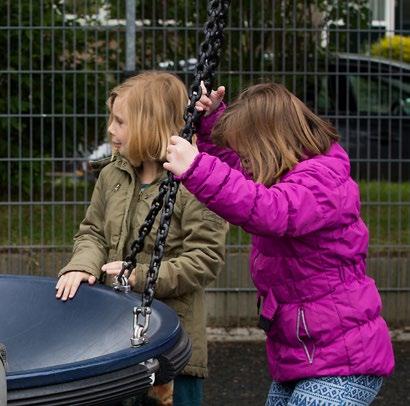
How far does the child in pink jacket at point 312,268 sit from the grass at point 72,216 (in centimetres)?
369

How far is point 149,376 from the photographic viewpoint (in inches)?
102

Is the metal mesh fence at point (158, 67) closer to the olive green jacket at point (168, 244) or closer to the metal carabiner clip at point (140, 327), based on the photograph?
the olive green jacket at point (168, 244)

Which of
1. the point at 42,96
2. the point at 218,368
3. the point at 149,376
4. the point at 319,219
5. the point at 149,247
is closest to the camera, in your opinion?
the point at 149,376

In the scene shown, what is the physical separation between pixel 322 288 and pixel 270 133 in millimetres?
423

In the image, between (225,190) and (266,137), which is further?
(266,137)

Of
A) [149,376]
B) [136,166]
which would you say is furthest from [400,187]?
[149,376]

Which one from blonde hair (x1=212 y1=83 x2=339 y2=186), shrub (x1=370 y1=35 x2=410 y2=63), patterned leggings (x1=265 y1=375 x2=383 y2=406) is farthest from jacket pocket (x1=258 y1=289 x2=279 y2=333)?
shrub (x1=370 y1=35 x2=410 y2=63)

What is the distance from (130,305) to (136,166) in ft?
2.11

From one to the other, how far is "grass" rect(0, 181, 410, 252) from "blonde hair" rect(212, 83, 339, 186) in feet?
12.2

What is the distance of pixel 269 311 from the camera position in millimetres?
3068

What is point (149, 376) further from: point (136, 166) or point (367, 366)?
point (136, 166)

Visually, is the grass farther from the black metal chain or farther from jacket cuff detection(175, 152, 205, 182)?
jacket cuff detection(175, 152, 205, 182)

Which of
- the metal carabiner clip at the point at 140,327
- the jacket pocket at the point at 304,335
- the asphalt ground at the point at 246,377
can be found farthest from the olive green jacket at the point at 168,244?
the asphalt ground at the point at 246,377

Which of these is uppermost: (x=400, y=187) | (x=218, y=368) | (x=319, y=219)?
(x=319, y=219)
